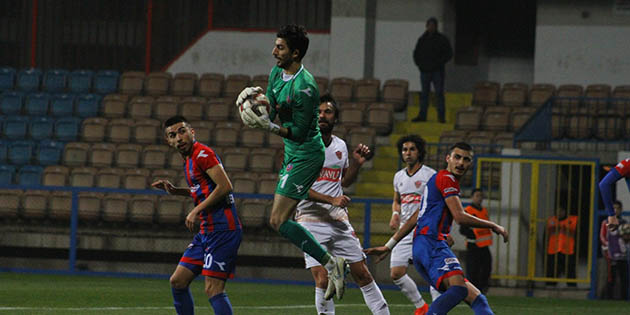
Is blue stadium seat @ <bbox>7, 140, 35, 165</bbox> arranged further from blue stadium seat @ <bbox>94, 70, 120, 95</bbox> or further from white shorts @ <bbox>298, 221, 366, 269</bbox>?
white shorts @ <bbox>298, 221, 366, 269</bbox>

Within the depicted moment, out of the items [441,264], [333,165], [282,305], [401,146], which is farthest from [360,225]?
[441,264]

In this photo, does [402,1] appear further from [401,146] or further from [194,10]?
[401,146]

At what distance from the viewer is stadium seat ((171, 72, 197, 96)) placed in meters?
21.5

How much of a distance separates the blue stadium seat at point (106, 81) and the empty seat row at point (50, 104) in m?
0.48

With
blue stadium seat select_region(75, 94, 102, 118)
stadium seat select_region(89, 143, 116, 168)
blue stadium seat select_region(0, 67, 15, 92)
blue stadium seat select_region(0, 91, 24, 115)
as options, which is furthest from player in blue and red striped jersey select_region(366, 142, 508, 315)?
blue stadium seat select_region(0, 67, 15, 92)

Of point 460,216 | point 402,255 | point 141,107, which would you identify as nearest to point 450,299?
point 460,216

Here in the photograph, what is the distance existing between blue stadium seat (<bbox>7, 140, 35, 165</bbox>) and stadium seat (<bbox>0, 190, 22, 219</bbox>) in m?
1.84

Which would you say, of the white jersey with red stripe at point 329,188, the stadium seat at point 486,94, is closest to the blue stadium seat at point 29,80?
the stadium seat at point 486,94

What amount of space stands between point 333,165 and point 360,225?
7384 mm

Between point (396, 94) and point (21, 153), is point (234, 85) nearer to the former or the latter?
point (396, 94)

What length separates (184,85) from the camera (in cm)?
2166

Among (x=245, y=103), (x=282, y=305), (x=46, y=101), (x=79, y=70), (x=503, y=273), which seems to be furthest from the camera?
(x=79, y=70)

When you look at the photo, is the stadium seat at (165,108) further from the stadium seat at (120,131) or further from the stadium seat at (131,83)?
the stadium seat at (131,83)

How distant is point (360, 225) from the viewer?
16906 mm
